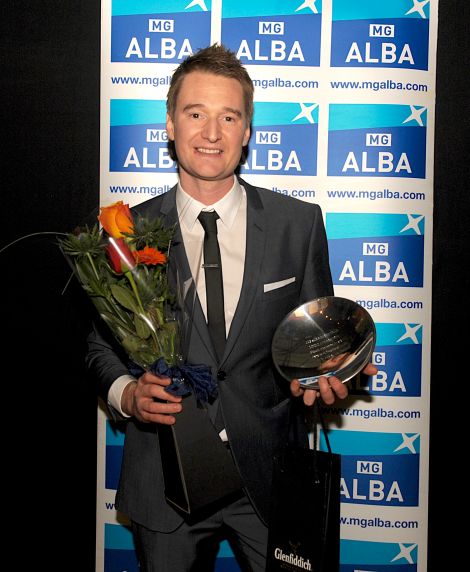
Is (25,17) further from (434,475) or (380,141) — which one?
(434,475)

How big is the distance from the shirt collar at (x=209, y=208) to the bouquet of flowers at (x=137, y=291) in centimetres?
37

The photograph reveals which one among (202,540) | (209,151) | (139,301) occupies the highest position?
(209,151)

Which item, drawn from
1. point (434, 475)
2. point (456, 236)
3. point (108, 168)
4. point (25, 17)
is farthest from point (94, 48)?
point (434, 475)

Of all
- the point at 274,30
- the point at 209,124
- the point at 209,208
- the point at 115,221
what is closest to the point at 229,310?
the point at 209,208

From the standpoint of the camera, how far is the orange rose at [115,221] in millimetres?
1716

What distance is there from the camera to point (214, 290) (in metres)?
1.99

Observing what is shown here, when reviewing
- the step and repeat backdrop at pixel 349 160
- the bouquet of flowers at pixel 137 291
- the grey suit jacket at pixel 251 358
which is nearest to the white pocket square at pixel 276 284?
the grey suit jacket at pixel 251 358

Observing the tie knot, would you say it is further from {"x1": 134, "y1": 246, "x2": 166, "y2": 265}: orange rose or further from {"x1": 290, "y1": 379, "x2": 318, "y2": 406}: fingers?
{"x1": 290, "y1": 379, "x2": 318, "y2": 406}: fingers

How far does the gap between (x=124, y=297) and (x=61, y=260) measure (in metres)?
1.41

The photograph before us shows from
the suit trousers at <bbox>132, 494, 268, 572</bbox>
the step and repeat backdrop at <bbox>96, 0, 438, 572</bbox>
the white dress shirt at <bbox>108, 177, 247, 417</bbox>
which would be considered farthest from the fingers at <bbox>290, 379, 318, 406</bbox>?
the step and repeat backdrop at <bbox>96, 0, 438, 572</bbox>

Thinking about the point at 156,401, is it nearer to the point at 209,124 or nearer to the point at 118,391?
the point at 118,391

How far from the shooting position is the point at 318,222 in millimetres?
2242

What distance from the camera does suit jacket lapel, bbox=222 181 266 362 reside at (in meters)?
1.97

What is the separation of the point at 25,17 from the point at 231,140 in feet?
4.90
